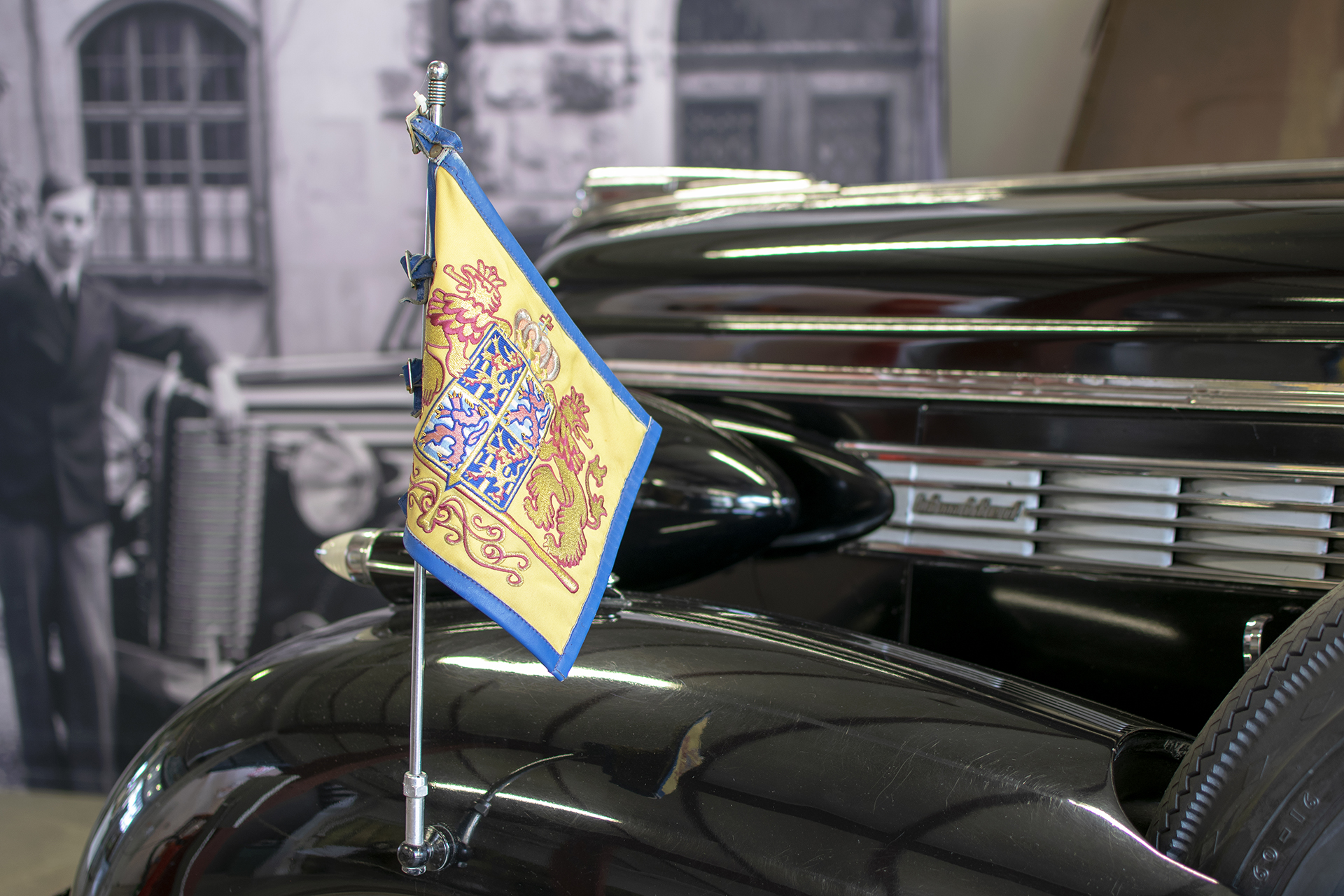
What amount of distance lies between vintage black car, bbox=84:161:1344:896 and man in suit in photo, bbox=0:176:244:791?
2289mm

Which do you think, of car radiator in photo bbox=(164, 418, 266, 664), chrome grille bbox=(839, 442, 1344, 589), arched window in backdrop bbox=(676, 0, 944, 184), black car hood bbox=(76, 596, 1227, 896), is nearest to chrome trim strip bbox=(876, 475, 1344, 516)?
chrome grille bbox=(839, 442, 1344, 589)

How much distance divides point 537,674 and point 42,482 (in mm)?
2984

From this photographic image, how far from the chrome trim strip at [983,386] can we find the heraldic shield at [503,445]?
19.6 inches

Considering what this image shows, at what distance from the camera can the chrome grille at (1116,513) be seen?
975 millimetres

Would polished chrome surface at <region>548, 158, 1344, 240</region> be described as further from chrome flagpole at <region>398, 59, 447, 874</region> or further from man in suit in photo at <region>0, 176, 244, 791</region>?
man in suit in photo at <region>0, 176, 244, 791</region>

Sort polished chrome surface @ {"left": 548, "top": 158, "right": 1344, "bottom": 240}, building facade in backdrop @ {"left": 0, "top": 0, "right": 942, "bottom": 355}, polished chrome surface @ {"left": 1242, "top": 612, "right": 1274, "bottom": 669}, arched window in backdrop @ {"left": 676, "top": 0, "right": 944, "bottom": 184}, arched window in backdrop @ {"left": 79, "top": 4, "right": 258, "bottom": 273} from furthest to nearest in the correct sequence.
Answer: arched window in backdrop @ {"left": 79, "top": 4, "right": 258, "bottom": 273}
building facade in backdrop @ {"left": 0, "top": 0, "right": 942, "bottom": 355}
arched window in backdrop @ {"left": 676, "top": 0, "right": 944, "bottom": 184}
polished chrome surface @ {"left": 548, "top": 158, "right": 1344, "bottom": 240}
polished chrome surface @ {"left": 1242, "top": 612, "right": 1274, "bottom": 669}

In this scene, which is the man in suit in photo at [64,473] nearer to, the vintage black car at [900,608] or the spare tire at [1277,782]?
the vintage black car at [900,608]

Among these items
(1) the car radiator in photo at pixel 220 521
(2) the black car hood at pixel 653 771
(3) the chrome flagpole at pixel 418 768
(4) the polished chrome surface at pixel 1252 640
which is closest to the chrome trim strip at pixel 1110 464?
(4) the polished chrome surface at pixel 1252 640

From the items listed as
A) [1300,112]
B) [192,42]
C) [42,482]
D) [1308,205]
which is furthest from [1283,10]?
[42,482]

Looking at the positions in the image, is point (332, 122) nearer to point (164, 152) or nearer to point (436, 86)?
point (164, 152)

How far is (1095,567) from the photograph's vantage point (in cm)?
107

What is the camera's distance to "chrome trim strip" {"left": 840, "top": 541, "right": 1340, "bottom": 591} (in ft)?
3.23

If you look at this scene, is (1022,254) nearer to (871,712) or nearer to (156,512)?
(871,712)

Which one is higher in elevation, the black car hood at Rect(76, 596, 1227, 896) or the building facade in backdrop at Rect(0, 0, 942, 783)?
the building facade in backdrop at Rect(0, 0, 942, 783)
